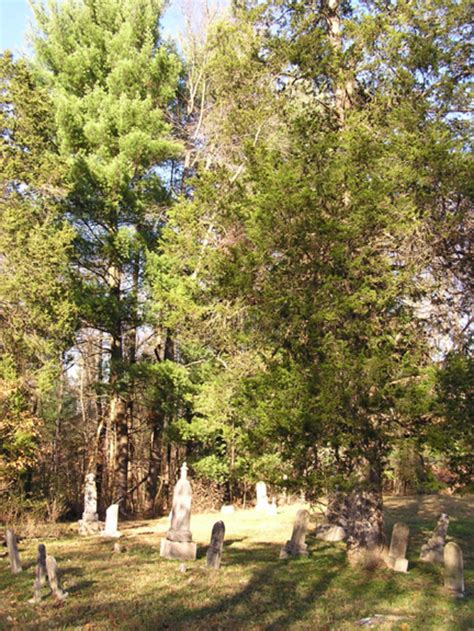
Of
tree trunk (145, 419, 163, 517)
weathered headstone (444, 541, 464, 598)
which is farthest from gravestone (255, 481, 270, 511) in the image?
weathered headstone (444, 541, 464, 598)

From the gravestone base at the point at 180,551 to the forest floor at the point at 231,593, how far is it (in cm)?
24

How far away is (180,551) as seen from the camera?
10.1 meters

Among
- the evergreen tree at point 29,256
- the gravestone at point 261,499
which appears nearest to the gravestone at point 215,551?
the evergreen tree at point 29,256

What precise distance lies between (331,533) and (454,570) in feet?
16.5

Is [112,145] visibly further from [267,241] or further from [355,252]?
[355,252]

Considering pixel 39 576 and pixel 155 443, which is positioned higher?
pixel 155 443

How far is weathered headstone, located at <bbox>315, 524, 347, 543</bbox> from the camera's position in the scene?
40.5ft

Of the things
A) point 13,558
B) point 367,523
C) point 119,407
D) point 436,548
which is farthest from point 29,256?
point 436,548

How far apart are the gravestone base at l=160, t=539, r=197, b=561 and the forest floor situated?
237 mm

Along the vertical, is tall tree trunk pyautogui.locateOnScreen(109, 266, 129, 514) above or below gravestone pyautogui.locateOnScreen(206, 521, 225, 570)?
above

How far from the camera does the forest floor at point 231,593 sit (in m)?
6.30

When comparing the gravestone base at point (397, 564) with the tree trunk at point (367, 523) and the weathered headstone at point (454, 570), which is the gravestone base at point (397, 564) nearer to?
the tree trunk at point (367, 523)

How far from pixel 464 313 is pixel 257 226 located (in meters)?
3.62

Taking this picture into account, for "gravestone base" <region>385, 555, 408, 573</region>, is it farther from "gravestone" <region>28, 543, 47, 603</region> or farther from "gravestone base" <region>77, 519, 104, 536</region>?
"gravestone base" <region>77, 519, 104, 536</region>
